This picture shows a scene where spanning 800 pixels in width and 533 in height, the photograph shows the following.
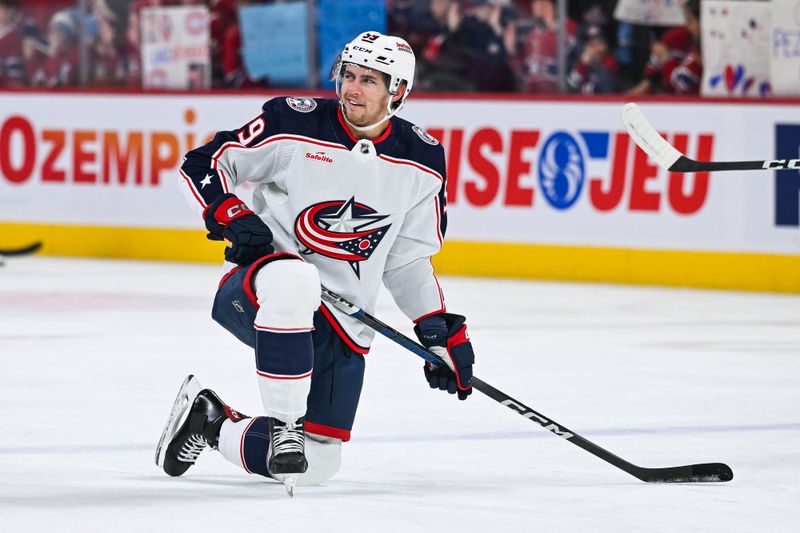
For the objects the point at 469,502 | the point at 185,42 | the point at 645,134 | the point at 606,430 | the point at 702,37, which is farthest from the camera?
the point at 185,42

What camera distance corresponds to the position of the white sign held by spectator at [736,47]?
6.98m

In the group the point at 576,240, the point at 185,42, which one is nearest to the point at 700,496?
the point at 576,240

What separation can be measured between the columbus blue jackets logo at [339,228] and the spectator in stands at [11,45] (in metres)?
5.88

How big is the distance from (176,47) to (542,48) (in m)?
1.98

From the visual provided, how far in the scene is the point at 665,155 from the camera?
360 cm

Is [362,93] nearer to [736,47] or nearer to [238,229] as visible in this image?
[238,229]

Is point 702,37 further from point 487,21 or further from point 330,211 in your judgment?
point 330,211

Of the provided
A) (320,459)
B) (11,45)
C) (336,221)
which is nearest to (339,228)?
(336,221)

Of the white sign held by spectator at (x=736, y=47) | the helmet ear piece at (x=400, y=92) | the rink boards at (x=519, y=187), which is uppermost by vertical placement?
the helmet ear piece at (x=400, y=92)

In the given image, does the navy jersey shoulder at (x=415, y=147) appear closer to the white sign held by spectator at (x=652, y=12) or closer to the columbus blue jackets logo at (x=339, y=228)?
the columbus blue jackets logo at (x=339, y=228)

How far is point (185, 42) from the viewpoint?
329 inches

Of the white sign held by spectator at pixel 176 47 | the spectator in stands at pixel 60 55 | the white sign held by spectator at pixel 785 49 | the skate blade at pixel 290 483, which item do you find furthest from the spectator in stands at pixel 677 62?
the skate blade at pixel 290 483

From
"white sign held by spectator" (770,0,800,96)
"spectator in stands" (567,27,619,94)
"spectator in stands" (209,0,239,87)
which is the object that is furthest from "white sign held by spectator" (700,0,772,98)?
"spectator in stands" (209,0,239,87)

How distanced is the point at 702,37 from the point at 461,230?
1374mm
